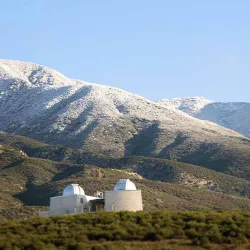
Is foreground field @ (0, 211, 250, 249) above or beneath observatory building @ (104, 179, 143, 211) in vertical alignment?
beneath

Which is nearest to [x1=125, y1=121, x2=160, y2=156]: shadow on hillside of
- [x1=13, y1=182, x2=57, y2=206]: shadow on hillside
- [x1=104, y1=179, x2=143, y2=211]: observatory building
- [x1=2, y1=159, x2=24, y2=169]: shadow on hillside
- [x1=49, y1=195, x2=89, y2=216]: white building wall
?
[x1=2, y1=159, x2=24, y2=169]: shadow on hillside

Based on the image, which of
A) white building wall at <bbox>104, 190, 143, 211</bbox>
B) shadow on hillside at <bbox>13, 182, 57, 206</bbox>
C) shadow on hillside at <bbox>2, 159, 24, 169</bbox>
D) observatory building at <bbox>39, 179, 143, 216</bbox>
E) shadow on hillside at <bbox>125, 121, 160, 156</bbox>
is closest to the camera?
white building wall at <bbox>104, 190, 143, 211</bbox>

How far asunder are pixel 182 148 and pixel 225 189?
130 ft

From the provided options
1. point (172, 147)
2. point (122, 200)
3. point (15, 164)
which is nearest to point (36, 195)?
point (15, 164)

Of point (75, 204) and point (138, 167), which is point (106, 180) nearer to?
point (138, 167)

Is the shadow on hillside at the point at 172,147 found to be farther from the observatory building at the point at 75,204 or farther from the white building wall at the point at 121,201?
the white building wall at the point at 121,201

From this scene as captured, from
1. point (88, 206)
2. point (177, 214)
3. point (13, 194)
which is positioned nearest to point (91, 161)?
point (13, 194)

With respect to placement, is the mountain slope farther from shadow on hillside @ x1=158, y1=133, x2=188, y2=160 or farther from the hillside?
shadow on hillside @ x1=158, y1=133, x2=188, y2=160

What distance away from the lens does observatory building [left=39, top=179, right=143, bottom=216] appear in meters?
70.1

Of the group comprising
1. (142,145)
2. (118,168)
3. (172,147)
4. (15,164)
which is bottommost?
(15,164)

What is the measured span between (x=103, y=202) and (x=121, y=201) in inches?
116

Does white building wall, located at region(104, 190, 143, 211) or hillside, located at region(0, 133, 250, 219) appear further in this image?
hillside, located at region(0, 133, 250, 219)

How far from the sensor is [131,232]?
173 ft

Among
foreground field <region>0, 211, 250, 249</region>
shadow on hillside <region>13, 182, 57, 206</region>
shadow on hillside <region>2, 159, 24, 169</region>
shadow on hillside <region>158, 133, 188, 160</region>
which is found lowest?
foreground field <region>0, 211, 250, 249</region>
